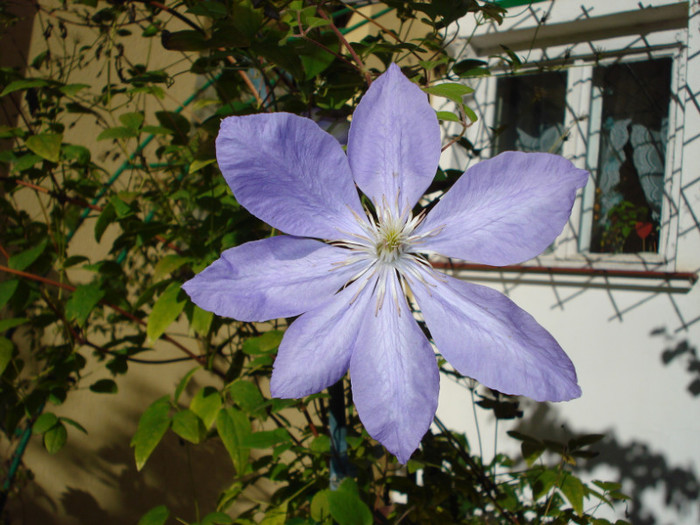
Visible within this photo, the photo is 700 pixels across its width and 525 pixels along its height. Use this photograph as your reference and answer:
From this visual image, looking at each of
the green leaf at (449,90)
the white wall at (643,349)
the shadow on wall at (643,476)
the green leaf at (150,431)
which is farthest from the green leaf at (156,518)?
the shadow on wall at (643,476)

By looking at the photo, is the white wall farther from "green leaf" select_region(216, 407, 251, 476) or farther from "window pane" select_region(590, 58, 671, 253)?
"green leaf" select_region(216, 407, 251, 476)

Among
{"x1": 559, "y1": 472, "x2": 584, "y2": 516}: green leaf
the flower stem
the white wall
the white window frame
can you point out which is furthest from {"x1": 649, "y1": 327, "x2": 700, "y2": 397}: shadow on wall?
the flower stem

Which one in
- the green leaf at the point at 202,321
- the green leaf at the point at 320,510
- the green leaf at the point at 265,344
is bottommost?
the green leaf at the point at 320,510

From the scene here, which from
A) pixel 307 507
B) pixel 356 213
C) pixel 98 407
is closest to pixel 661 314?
pixel 307 507

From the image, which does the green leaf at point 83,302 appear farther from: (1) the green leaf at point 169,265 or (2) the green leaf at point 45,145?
(2) the green leaf at point 45,145

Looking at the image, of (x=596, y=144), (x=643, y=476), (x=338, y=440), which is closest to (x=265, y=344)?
(x=338, y=440)

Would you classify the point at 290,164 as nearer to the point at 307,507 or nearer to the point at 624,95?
the point at 307,507
